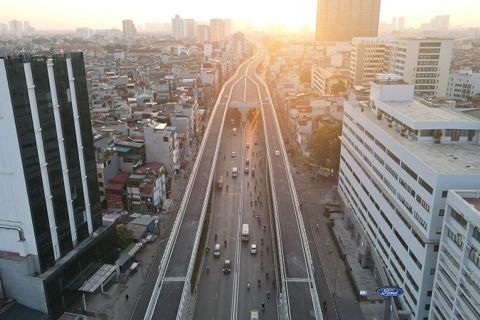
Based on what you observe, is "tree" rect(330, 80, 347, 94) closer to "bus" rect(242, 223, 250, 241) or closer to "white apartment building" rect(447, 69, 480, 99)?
"white apartment building" rect(447, 69, 480, 99)

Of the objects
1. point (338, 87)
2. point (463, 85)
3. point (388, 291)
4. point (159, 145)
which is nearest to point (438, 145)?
point (388, 291)

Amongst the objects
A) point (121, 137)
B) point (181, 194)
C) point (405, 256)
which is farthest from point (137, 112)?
point (405, 256)

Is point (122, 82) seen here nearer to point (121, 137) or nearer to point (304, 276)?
point (121, 137)

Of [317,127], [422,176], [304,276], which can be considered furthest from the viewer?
[317,127]

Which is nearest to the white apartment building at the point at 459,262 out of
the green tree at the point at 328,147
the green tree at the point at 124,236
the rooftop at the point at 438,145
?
the rooftop at the point at 438,145

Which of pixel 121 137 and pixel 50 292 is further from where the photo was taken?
pixel 121 137

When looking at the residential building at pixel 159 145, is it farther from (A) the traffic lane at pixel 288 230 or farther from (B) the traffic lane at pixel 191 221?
(A) the traffic lane at pixel 288 230

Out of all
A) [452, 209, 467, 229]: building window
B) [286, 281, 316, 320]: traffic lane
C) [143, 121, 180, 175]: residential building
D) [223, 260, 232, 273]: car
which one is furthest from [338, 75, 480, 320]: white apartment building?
[143, 121, 180, 175]: residential building
